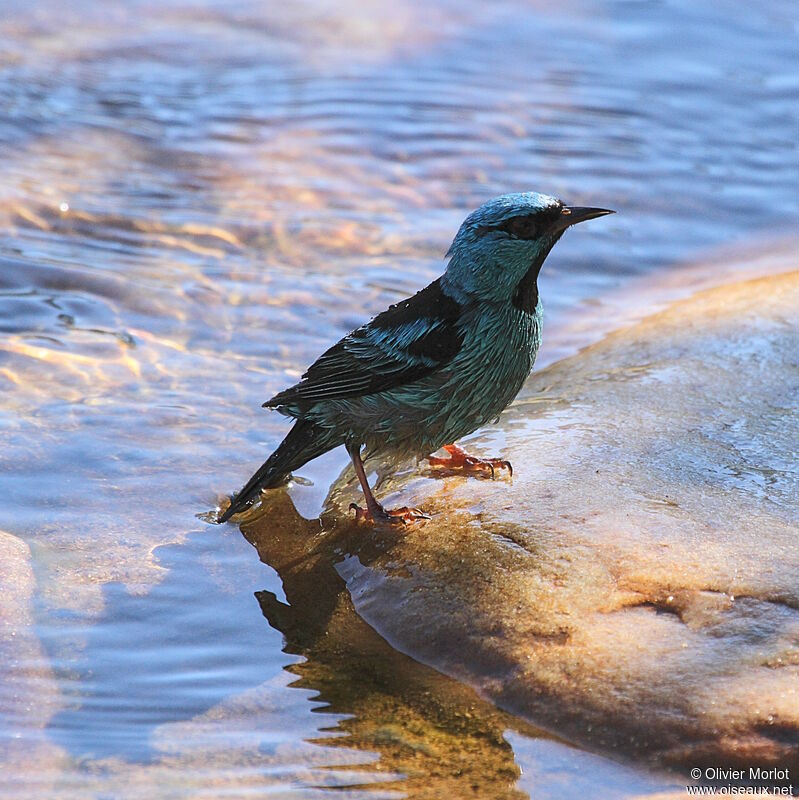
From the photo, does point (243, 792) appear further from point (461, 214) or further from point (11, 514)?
point (461, 214)

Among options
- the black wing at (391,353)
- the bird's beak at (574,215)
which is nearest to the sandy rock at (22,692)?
the black wing at (391,353)

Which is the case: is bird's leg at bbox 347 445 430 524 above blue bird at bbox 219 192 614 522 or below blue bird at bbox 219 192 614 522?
below

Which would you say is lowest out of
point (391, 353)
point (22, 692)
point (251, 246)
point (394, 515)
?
point (22, 692)

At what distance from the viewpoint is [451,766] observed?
3643mm

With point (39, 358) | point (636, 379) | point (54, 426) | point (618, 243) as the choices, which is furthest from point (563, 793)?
point (618, 243)

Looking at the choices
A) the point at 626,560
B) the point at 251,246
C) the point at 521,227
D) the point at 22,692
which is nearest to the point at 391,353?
the point at 521,227

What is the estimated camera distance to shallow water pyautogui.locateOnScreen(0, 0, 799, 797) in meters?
4.02

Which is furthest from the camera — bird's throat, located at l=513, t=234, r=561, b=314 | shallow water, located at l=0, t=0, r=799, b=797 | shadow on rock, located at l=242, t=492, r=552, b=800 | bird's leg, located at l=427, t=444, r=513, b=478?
bird's leg, located at l=427, t=444, r=513, b=478

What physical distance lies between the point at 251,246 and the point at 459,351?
12.6 ft

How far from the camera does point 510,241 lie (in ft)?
16.6

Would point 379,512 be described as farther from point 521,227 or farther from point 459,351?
point 521,227

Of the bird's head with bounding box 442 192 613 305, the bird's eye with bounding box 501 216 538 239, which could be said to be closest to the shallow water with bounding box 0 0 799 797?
the bird's head with bounding box 442 192 613 305

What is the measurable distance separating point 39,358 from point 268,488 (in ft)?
6.55

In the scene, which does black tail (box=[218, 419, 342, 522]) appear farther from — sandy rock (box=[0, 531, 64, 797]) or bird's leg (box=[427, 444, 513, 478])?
sandy rock (box=[0, 531, 64, 797])
